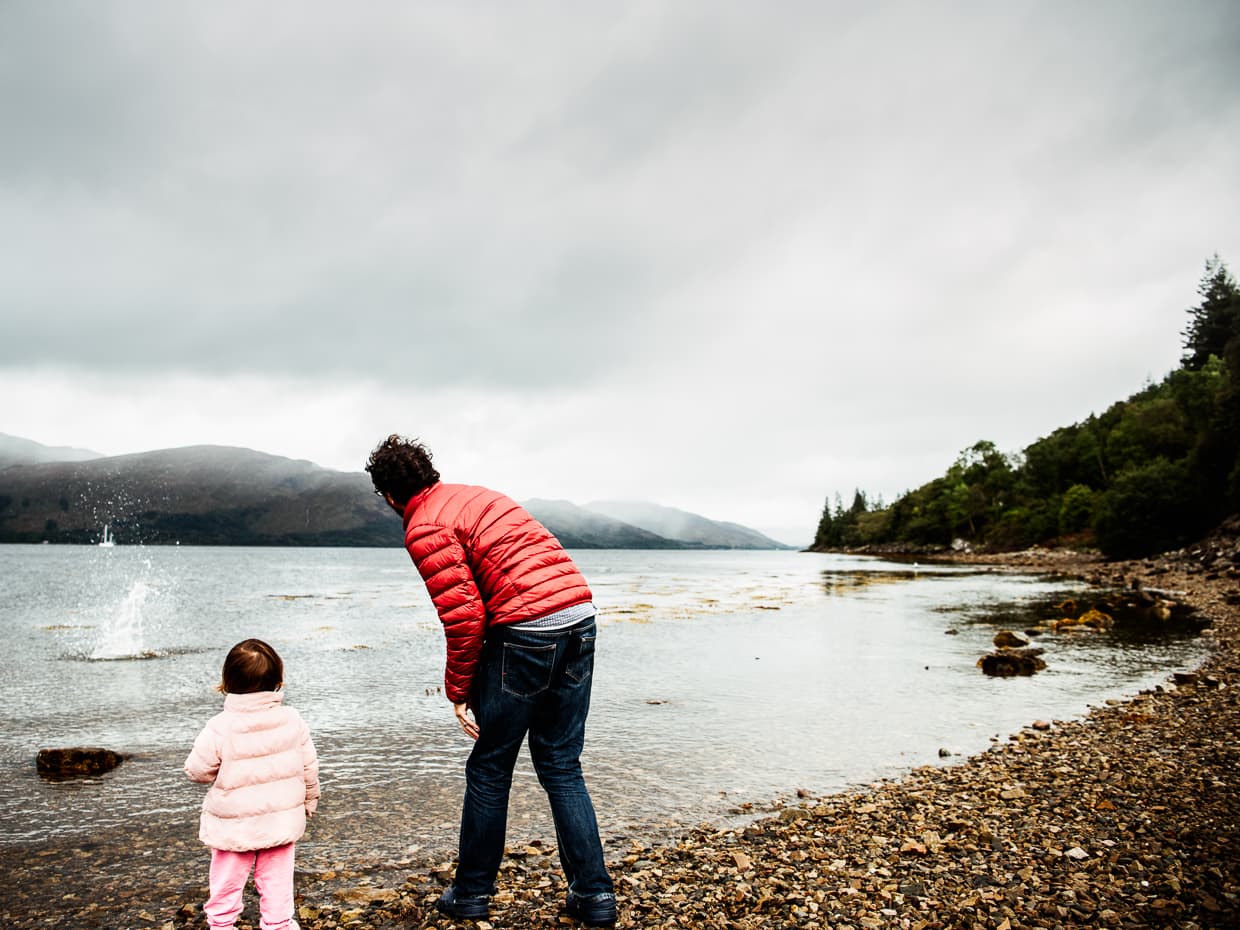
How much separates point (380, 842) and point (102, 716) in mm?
10181

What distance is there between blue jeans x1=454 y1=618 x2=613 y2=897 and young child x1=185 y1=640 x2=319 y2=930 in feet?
3.61

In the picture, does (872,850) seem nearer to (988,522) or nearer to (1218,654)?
(1218,654)

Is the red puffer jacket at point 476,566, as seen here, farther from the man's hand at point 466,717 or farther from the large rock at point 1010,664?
the large rock at point 1010,664

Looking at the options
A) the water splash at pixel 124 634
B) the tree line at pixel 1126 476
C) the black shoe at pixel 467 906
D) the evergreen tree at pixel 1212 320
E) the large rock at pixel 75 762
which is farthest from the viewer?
the evergreen tree at pixel 1212 320

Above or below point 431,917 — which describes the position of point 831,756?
below

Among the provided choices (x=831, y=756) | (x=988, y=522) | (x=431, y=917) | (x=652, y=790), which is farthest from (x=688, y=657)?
(x=988, y=522)

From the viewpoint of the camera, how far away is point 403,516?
498cm

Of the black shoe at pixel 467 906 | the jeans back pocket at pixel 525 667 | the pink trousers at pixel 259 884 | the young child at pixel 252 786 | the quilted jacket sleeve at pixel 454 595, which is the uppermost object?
the quilted jacket sleeve at pixel 454 595

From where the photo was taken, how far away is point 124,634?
89.8ft

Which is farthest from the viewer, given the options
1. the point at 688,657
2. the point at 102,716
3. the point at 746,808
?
the point at 688,657

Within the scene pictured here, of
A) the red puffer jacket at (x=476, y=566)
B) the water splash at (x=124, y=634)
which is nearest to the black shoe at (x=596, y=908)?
the red puffer jacket at (x=476, y=566)

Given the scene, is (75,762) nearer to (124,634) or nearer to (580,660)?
(580,660)

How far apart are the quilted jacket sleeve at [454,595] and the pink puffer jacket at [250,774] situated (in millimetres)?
1013

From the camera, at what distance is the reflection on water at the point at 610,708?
840 cm
